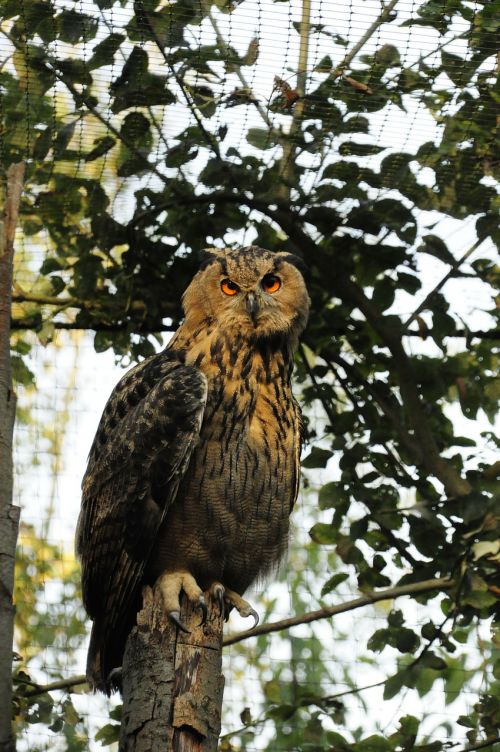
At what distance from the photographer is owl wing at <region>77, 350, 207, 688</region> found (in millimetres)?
2574

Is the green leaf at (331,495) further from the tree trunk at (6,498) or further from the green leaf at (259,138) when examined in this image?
the tree trunk at (6,498)

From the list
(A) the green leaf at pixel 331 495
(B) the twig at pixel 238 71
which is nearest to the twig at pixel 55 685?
(A) the green leaf at pixel 331 495

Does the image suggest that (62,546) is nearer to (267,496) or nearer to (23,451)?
(23,451)

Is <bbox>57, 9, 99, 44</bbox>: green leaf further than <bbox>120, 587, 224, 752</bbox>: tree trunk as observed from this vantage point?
Yes

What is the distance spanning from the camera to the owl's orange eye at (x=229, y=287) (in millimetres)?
2963

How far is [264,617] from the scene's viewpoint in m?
4.38

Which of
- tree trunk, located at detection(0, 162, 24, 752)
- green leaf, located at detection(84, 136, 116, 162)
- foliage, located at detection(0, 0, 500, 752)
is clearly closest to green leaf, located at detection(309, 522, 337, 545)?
foliage, located at detection(0, 0, 500, 752)

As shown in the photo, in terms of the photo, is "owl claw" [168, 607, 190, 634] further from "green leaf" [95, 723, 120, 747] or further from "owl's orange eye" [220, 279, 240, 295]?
"green leaf" [95, 723, 120, 747]

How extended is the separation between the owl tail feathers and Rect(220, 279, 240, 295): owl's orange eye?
3.01 ft

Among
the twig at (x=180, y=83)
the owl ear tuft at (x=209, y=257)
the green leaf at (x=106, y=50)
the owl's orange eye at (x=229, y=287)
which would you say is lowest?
the owl's orange eye at (x=229, y=287)

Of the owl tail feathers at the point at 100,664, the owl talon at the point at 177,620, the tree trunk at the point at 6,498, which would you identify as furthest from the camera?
the owl tail feathers at the point at 100,664

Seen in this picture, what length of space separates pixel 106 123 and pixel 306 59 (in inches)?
25.5

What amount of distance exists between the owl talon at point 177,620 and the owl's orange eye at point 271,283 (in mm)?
1068

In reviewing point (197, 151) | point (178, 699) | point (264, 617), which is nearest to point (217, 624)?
point (178, 699)
